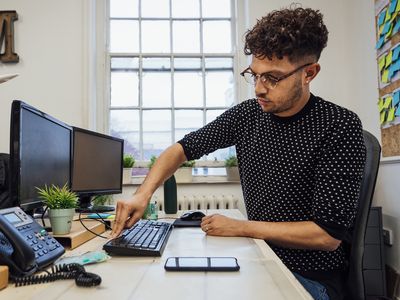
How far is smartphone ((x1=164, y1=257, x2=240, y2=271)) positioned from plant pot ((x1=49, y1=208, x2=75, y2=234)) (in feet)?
1.06

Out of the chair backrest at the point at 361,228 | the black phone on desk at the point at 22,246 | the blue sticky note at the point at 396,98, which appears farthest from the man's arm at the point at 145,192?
the blue sticky note at the point at 396,98

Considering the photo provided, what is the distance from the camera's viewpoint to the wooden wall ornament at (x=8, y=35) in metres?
2.51

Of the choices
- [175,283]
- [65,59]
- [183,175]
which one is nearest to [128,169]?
[183,175]

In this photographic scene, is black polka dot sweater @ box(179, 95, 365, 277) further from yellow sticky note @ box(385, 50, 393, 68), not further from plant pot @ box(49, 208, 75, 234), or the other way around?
yellow sticky note @ box(385, 50, 393, 68)

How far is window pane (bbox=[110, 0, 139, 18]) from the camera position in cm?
282

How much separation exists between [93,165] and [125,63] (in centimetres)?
138

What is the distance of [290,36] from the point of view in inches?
38.8

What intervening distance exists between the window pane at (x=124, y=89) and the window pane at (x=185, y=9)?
22.9 inches

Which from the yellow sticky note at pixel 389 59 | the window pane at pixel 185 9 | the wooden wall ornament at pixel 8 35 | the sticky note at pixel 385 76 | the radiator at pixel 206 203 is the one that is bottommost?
the radiator at pixel 206 203

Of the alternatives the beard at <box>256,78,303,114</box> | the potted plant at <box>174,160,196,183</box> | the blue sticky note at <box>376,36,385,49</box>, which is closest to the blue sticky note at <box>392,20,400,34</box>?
the blue sticky note at <box>376,36,385,49</box>

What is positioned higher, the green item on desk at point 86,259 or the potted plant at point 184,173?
the potted plant at point 184,173

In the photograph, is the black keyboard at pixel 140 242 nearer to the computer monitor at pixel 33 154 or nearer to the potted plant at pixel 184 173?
the computer monitor at pixel 33 154

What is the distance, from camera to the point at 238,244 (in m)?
0.90

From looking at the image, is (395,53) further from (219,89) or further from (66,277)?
(66,277)
